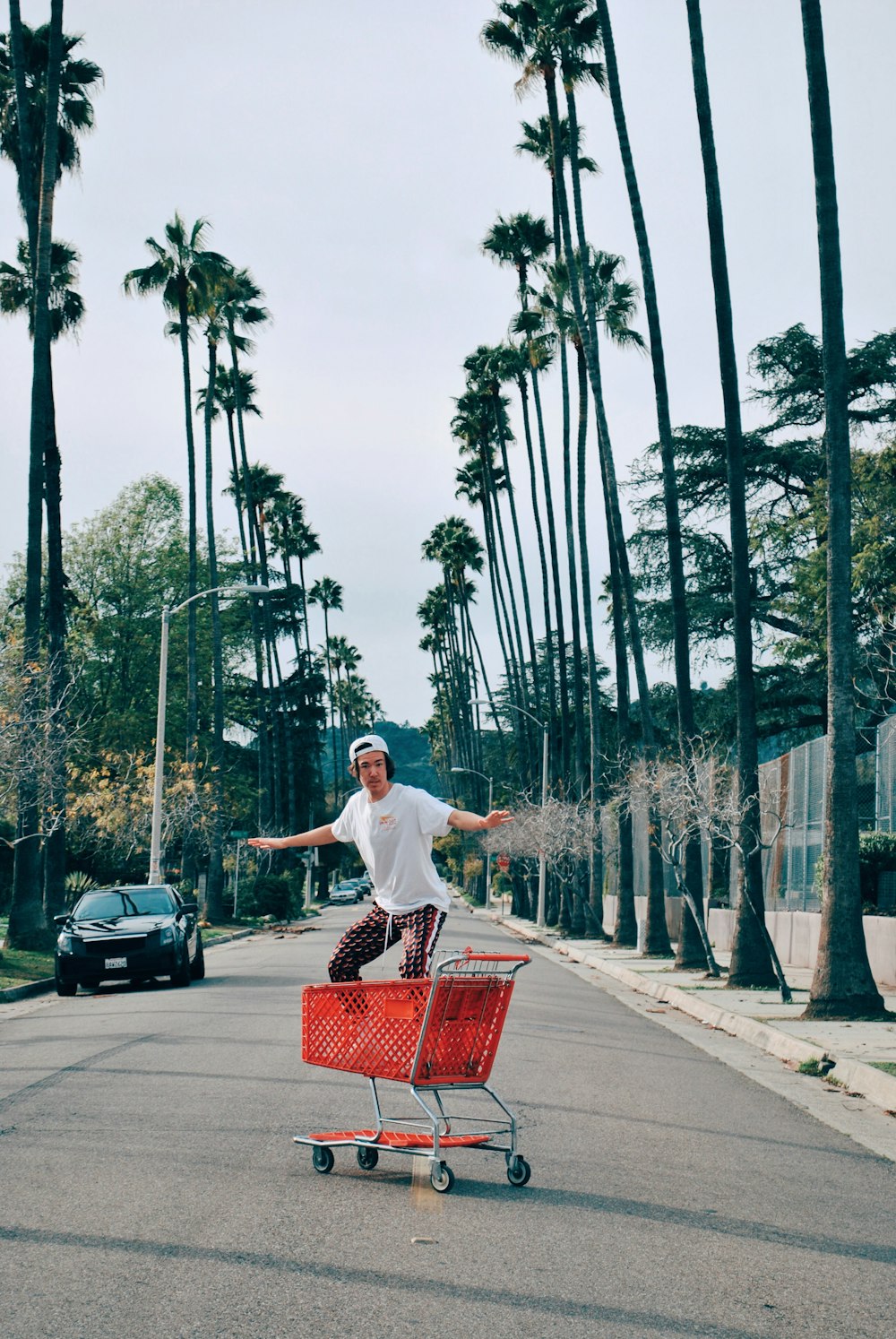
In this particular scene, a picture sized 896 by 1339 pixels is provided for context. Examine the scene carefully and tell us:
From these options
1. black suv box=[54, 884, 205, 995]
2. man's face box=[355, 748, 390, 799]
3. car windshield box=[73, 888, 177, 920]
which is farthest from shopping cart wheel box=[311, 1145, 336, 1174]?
car windshield box=[73, 888, 177, 920]

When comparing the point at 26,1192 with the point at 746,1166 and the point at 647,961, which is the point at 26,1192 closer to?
the point at 746,1166

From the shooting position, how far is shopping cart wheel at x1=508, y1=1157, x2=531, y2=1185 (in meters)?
7.30

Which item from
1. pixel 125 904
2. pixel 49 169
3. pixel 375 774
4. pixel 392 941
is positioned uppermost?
pixel 49 169

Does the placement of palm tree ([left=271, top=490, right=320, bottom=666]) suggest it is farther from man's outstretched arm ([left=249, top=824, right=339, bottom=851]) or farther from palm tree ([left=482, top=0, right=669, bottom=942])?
man's outstretched arm ([left=249, top=824, right=339, bottom=851])

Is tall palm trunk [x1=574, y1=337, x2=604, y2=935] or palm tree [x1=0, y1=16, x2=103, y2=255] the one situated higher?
palm tree [x1=0, y1=16, x2=103, y2=255]

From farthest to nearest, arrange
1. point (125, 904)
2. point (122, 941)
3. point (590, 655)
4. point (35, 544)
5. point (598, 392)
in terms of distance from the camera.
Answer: point (590, 655)
point (598, 392)
point (35, 544)
point (125, 904)
point (122, 941)

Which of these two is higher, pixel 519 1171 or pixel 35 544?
pixel 35 544

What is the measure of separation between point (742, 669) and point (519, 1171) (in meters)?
15.3

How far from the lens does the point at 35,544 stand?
92.3ft

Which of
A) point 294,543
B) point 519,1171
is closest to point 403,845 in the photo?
point 519,1171

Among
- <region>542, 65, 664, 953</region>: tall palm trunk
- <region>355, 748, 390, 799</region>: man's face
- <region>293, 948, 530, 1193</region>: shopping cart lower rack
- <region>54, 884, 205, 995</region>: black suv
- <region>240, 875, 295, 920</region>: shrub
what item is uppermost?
<region>542, 65, 664, 953</region>: tall palm trunk

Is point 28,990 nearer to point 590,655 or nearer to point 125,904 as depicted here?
point 125,904

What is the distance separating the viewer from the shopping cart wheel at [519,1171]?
287 inches

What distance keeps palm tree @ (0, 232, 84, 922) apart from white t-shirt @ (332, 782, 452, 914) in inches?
709
